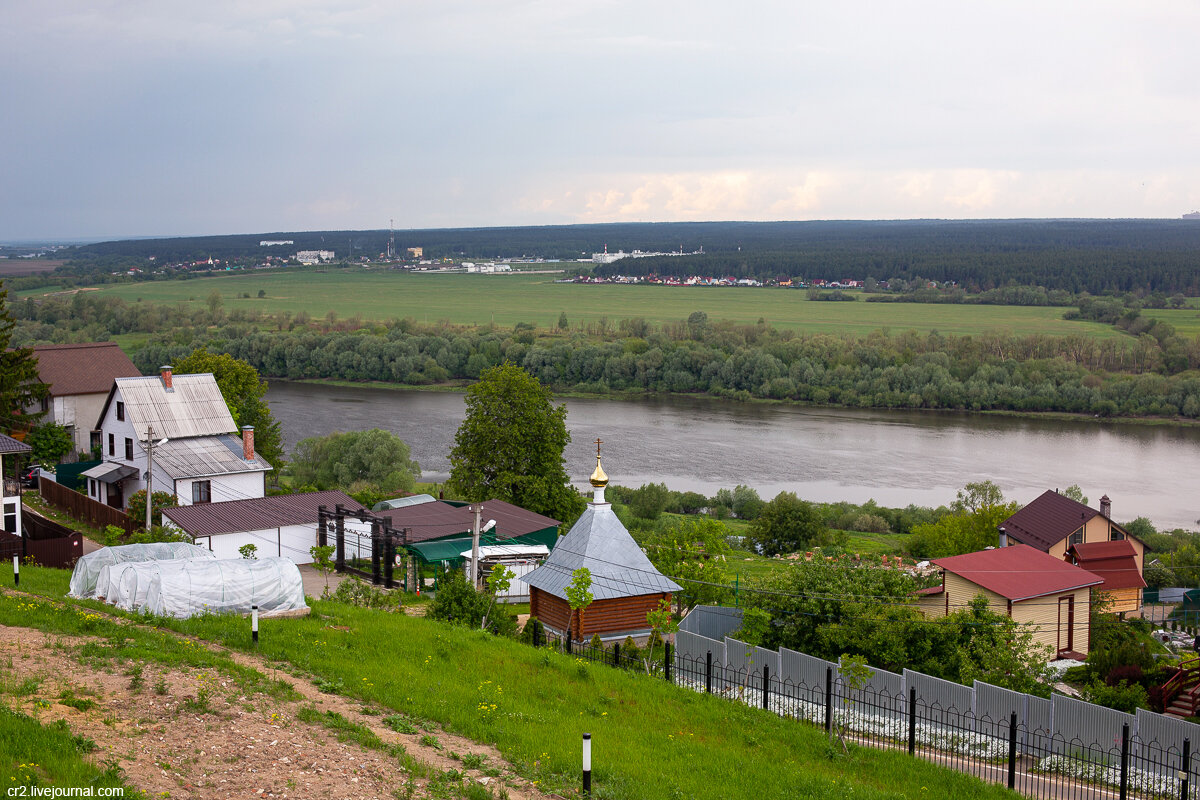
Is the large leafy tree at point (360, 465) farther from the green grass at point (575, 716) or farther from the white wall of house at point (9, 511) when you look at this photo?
the green grass at point (575, 716)

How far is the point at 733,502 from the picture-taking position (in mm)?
45438

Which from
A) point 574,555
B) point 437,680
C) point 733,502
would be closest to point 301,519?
point 574,555

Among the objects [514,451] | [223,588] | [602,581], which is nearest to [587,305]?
[514,451]

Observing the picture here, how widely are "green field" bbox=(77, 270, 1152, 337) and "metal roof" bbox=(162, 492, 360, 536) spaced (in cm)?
9170

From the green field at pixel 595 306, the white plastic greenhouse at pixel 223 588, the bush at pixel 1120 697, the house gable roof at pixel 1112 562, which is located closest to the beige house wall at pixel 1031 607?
the bush at pixel 1120 697

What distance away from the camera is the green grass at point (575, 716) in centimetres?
976

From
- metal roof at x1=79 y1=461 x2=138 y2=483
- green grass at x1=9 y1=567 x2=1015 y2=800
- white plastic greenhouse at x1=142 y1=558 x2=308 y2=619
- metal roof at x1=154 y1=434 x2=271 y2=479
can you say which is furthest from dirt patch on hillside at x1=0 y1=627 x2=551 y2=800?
metal roof at x1=79 y1=461 x2=138 y2=483

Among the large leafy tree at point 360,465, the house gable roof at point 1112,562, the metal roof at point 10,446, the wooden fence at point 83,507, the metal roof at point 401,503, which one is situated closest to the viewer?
the metal roof at point 10,446

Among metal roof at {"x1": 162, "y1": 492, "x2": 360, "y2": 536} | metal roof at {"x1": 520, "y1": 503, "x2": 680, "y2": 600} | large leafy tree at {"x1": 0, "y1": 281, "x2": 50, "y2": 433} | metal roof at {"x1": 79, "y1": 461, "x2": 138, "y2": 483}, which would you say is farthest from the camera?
large leafy tree at {"x1": 0, "y1": 281, "x2": 50, "y2": 433}

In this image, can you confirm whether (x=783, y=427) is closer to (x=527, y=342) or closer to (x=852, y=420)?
(x=852, y=420)

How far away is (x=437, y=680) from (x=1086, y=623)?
15866mm

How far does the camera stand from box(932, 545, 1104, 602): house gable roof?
70.4 ft

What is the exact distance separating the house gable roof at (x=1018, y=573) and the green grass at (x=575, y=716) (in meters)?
11.0

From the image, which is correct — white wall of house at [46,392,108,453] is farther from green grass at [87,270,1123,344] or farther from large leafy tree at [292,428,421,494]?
green grass at [87,270,1123,344]
